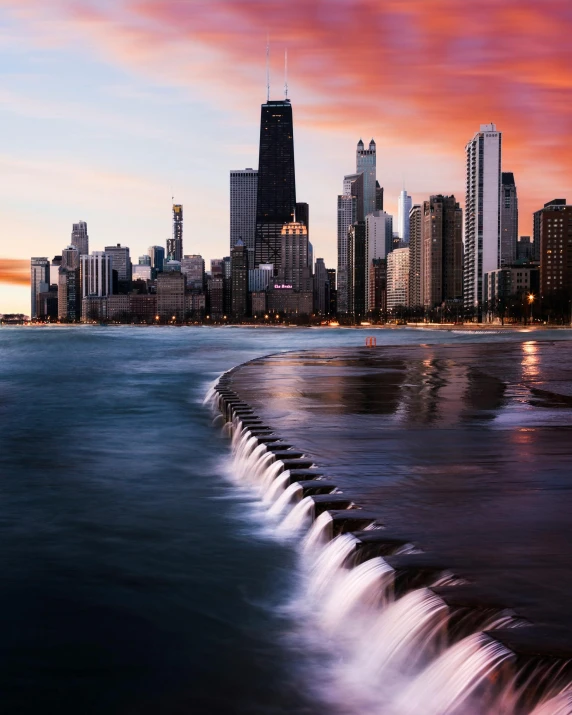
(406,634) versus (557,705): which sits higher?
(557,705)

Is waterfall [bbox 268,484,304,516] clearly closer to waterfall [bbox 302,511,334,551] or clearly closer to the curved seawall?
the curved seawall

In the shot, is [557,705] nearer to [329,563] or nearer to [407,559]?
[407,559]

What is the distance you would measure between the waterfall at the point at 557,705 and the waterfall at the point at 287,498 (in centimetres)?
639

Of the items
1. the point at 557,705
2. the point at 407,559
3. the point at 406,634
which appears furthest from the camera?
the point at 407,559

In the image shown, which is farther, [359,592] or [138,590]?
[138,590]

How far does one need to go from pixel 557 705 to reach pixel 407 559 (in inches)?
107

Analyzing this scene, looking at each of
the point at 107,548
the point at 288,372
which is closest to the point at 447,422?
the point at 107,548

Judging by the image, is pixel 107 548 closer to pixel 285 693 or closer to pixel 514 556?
pixel 285 693

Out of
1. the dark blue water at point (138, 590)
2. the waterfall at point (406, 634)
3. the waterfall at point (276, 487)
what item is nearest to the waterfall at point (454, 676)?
the waterfall at point (406, 634)

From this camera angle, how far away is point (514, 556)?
748cm

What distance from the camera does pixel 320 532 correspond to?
31.5 ft

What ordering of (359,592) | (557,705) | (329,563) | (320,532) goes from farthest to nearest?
(320,532) < (329,563) < (359,592) < (557,705)

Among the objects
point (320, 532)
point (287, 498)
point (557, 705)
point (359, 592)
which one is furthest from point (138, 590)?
point (557, 705)

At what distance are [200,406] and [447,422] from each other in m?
12.6
